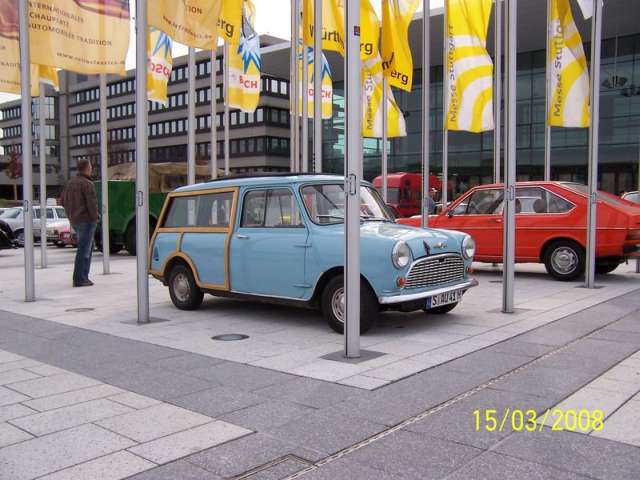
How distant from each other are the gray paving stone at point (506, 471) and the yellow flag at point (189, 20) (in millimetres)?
7522

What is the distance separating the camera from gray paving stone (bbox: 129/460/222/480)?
334cm

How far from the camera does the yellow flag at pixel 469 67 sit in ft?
43.1

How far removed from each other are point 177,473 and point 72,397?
179 cm

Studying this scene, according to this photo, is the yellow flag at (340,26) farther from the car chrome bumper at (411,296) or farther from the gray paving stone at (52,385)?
the gray paving stone at (52,385)

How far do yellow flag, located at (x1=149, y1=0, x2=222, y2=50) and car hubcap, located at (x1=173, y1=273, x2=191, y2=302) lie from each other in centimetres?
359

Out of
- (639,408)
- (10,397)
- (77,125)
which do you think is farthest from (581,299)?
(77,125)

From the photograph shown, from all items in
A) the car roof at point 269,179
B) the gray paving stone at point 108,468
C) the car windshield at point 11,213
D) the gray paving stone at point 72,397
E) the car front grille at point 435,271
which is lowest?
the gray paving stone at point 72,397

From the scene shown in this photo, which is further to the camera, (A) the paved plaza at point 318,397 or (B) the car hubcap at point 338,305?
(B) the car hubcap at point 338,305

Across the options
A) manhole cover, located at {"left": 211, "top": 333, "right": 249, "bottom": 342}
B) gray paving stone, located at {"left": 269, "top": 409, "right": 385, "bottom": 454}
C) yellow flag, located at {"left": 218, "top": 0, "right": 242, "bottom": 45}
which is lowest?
manhole cover, located at {"left": 211, "top": 333, "right": 249, "bottom": 342}

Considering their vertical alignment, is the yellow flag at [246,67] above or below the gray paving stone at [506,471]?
above

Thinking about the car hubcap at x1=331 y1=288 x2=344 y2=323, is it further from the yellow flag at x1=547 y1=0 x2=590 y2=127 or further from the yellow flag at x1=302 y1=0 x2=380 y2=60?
the yellow flag at x1=547 y1=0 x2=590 y2=127

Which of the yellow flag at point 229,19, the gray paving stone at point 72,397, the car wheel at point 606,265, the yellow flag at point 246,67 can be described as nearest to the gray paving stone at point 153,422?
the gray paving stone at point 72,397

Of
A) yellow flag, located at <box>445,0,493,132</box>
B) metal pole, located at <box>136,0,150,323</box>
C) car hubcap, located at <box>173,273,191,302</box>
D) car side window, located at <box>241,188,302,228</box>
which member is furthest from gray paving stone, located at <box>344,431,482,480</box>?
yellow flag, located at <box>445,0,493,132</box>

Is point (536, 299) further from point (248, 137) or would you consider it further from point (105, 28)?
point (248, 137)
